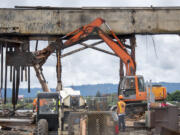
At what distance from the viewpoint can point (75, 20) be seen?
87.8ft

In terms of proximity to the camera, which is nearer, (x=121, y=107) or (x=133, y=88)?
(x=121, y=107)

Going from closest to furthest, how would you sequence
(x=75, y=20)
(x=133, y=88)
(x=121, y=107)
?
(x=121, y=107), (x=133, y=88), (x=75, y=20)

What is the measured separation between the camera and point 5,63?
22.6m

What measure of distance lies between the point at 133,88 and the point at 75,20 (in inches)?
366

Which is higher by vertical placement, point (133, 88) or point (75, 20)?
point (75, 20)

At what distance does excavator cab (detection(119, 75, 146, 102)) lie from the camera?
19734 mm

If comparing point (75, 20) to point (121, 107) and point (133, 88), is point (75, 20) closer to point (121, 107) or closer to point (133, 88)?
point (133, 88)

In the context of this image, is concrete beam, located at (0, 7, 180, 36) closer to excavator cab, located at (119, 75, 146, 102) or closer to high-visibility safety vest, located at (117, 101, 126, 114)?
excavator cab, located at (119, 75, 146, 102)

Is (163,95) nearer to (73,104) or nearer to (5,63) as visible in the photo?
(73,104)

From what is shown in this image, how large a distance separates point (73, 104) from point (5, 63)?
5533mm

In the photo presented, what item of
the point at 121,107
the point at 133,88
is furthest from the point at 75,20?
the point at 121,107

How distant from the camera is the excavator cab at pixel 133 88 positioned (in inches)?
777

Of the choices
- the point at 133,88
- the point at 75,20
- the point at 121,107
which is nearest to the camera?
the point at 121,107

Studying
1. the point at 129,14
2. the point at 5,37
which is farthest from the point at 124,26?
the point at 5,37
